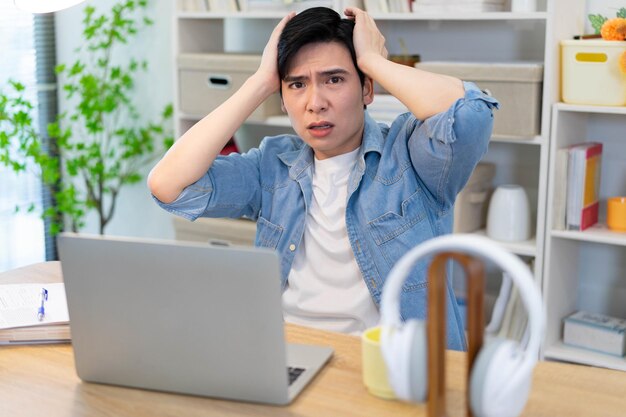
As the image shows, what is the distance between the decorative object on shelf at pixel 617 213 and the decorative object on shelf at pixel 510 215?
0.26 metres

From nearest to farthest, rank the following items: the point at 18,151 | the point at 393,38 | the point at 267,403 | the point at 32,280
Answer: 1. the point at 267,403
2. the point at 32,280
3. the point at 393,38
4. the point at 18,151

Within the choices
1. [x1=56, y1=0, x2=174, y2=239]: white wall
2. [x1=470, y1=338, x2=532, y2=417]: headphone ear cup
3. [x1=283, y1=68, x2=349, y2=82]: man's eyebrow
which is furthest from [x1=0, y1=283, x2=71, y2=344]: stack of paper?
[x1=56, y1=0, x2=174, y2=239]: white wall

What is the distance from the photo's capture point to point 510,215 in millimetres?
2973

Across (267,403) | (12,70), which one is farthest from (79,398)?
(12,70)

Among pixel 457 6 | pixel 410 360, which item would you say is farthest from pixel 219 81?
pixel 410 360

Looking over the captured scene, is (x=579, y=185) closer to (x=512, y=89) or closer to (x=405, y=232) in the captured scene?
(x=512, y=89)

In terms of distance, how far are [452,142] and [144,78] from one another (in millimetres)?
2535

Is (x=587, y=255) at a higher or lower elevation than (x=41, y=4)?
lower

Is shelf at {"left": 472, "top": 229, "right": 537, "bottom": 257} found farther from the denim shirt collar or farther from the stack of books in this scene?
the denim shirt collar

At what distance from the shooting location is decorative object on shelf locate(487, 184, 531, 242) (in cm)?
296

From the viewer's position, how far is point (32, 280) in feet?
6.59

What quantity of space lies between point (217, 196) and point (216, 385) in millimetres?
659

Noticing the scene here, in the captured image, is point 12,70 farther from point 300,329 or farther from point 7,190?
point 300,329

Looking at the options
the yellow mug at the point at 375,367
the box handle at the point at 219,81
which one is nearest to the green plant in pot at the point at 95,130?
the box handle at the point at 219,81
